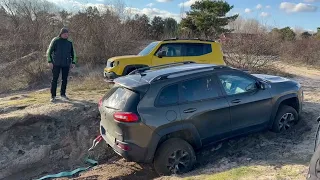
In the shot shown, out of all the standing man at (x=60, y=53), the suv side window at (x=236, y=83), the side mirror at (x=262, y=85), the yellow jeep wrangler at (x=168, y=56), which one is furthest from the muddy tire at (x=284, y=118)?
the standing man at (x=60, y=53)

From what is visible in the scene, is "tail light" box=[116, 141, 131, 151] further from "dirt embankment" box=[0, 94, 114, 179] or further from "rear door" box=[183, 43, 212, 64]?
"rear door" box=[183, 43, 212, 64]

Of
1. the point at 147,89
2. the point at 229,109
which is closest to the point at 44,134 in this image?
the point at 147,89

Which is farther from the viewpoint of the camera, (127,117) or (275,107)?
(275,107)

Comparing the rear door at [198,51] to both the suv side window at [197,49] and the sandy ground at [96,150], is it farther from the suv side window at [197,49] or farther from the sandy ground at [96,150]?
the sandy ground at [96,150]

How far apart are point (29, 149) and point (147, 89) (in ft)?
11.4

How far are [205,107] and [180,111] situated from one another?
50cm

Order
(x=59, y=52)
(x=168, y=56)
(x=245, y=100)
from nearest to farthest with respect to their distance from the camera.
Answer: (x=245, y=100)
(x=59, y=52)
(x=168, y=56)

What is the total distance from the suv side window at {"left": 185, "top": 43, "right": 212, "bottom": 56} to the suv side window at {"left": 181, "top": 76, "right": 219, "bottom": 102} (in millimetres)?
5210

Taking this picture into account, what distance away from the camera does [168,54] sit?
10250 millimetres

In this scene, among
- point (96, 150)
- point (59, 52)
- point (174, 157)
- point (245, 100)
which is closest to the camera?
point (174, 157)

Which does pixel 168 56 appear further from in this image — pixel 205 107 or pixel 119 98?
pixel 119 98

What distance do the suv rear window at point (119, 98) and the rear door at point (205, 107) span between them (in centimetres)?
83

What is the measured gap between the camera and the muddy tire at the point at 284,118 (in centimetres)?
599

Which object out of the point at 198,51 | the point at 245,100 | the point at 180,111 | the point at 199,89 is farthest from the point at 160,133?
the point at 198,51
